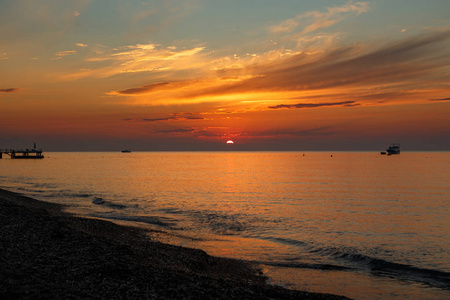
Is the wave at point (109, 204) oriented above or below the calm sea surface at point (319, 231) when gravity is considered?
below

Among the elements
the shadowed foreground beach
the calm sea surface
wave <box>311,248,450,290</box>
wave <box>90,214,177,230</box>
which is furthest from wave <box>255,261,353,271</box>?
wave <box>90,214,177,230</box>

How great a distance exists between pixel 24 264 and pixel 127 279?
3.89 meters

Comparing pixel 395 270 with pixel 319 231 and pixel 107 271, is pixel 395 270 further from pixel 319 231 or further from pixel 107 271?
pixel 107 271

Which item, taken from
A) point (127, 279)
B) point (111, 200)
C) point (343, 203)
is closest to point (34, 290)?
point (127, 279)

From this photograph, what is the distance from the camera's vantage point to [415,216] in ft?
107

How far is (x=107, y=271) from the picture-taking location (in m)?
11.3

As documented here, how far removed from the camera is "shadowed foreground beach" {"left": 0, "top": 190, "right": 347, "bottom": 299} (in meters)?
9.74

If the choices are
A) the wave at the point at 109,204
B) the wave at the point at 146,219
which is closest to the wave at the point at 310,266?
the wave at the point at 146,219

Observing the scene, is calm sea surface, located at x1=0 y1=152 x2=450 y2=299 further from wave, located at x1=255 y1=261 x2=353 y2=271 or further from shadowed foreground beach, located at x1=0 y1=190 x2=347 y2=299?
shadowed foreground beach, located at x1=0 y1=190 x2=347 y2=299

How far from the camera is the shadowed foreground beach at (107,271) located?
974cm

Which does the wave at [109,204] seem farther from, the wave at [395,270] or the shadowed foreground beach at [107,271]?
the wave at [395,270]

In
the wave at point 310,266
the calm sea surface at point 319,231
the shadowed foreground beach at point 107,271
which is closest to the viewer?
the shadowed foreground beach at point 107,271

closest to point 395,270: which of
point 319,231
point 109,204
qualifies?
point 319,231

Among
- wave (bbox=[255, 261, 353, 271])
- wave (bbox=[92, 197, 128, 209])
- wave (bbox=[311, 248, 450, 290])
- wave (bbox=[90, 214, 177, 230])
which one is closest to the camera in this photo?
wave (bbox=[311, 248, 450, 290])
